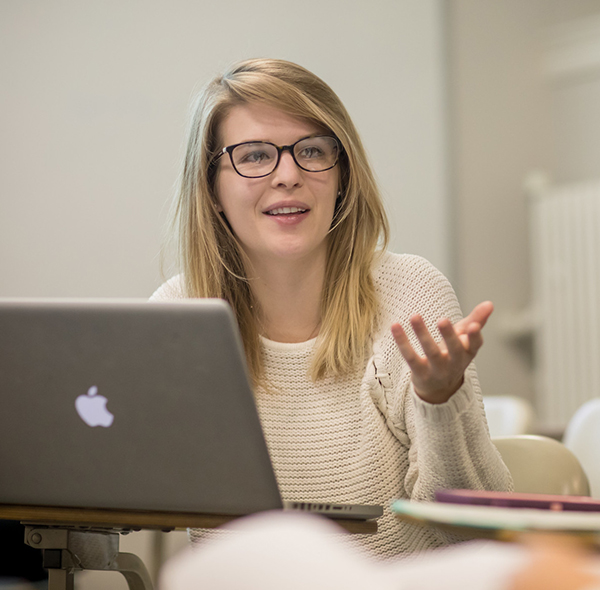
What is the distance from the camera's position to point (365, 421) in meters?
1.23

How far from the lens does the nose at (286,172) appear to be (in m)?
1.32

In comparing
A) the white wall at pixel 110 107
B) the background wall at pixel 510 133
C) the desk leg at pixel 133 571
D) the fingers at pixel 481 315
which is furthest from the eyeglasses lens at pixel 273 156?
the background wall at pixel 510 133

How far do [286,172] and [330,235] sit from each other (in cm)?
19

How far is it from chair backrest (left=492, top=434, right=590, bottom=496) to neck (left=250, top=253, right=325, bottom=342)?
0.43m

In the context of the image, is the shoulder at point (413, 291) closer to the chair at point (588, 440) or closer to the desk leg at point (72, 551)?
the chair at point (588, 440)

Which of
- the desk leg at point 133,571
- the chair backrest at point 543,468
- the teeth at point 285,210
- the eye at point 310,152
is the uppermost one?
the eye at point 310,152

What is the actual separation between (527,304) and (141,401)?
260cm

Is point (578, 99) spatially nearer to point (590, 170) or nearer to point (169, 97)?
point (590, 170)

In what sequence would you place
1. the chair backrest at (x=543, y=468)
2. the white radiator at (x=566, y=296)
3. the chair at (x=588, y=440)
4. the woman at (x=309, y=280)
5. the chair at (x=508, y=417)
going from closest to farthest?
the chair backrest at (x=543, y=468) < the woman at (x=309, y=280) < the chair at (x=588, y=440) < the chair at (x=508, y=417) < the white radiator at (x=566, y=296)

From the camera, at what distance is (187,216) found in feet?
4.90

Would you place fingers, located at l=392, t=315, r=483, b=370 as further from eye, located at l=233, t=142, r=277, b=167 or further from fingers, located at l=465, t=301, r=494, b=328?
eye, located at l=233, t=142, r=277, b=167

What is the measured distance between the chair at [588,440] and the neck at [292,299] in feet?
1.89

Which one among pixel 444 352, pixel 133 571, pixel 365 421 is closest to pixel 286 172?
pixel 365 421

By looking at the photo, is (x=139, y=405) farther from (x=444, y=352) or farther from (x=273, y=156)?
(x=273, y=156)
